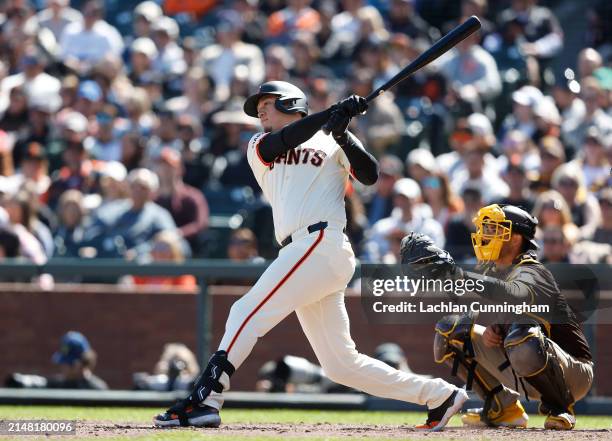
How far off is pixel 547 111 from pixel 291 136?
6012 millimetres

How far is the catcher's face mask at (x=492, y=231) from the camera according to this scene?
19.0ft

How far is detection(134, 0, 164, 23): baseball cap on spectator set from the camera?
1385cm

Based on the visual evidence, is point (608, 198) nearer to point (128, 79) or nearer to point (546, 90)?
point (546, 90)

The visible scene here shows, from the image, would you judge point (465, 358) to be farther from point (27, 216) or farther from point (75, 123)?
point (75, 123)

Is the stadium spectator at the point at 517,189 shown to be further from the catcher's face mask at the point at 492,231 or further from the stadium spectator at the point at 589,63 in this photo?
the catcher's face mask at the point at 492,231

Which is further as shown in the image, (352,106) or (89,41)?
(89,41)

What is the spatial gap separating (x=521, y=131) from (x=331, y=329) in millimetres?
5918

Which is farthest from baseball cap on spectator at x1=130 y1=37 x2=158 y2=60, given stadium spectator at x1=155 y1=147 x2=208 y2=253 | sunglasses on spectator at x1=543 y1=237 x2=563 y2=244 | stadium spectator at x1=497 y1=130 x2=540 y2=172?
sunglasses on spectator at x1=543 y1=237 x2=563 y2=244

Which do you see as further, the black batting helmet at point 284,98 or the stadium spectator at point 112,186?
the stadium spectator at point 112,186

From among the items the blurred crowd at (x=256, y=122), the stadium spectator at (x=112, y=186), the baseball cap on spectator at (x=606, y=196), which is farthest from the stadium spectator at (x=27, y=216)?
the baseball cap on spectator at (x=606, y=196)

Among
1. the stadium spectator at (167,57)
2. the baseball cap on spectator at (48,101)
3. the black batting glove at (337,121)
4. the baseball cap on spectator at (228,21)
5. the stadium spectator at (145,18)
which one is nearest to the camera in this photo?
the black batting glove at (337,121)

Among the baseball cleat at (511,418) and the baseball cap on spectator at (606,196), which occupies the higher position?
the baseball cap on spectator at (606,196)

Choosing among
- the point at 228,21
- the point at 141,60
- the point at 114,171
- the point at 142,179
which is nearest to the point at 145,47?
the point at 141,60

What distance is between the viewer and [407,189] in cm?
984
